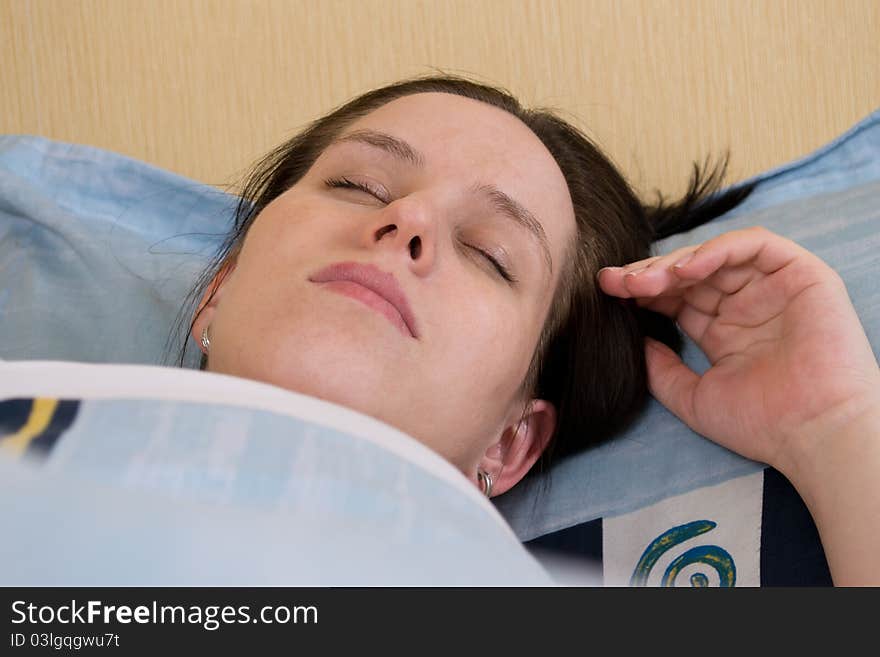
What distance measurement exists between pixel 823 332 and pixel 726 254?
120 mm

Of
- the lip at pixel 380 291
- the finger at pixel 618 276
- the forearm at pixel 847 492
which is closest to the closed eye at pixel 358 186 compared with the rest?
the lip at pixel 380 291

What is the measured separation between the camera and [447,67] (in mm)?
1426

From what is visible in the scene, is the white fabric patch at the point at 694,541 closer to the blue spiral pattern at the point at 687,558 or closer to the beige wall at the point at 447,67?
the blue spiral pattern at the point at 687,558

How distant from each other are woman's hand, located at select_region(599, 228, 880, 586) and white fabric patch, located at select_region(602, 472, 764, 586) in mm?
55

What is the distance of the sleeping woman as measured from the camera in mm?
787

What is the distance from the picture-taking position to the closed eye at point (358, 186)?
0.89 m

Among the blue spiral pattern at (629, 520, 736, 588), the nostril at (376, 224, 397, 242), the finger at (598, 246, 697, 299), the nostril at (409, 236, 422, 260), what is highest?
the nostril at (376, 224, 397, 242)

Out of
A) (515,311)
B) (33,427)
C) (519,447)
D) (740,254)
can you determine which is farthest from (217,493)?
(740,254)

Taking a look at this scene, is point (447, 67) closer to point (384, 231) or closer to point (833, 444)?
point (384, 231)

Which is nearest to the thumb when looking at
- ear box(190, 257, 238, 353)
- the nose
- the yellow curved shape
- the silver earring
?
the silver earring

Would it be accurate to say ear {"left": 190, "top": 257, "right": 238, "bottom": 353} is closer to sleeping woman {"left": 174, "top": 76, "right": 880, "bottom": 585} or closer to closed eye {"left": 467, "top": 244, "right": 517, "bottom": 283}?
sleeping woman {"left": 174, "top": 76, "right": 880, "bottom": 585}

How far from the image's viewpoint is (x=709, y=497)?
0.96 m

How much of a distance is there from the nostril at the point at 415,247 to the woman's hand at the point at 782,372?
25 centimetres

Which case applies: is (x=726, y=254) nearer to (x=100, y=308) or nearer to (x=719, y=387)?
(x=719, y=387)
